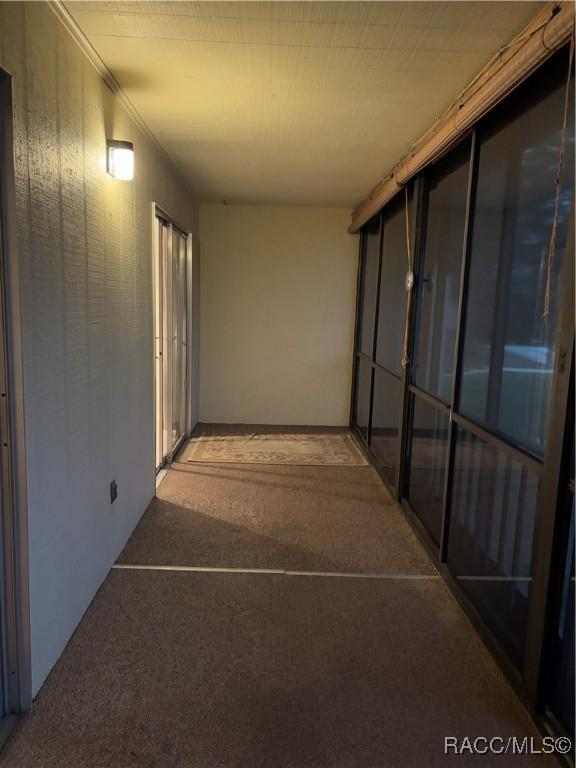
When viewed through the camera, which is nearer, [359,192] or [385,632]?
[385,632]

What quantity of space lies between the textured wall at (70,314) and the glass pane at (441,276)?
173cm

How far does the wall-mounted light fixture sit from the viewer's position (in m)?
2.44

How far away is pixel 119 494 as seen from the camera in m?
2.79

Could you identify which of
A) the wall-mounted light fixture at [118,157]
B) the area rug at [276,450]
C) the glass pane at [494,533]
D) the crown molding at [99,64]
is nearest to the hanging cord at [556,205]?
the glass pane at [494,533]

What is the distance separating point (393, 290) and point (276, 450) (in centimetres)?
183

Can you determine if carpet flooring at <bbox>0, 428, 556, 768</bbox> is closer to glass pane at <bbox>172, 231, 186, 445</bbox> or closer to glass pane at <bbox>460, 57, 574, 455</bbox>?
glass pane at <bbox>460, 57, 574, 455</bbox>

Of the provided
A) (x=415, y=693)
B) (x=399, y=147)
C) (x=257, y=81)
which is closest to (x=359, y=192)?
(x=399, y=147)

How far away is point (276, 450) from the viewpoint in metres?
4.91

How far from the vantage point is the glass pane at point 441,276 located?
2725mm

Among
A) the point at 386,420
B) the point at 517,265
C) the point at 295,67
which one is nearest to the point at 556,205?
the point at 517,265

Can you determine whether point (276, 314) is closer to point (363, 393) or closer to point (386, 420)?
point (363, 393)

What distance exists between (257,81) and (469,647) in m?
2.60

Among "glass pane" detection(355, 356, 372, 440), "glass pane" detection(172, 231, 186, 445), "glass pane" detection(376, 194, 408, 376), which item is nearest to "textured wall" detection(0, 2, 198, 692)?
"glass pane" detection(172, 231, 186, 445)

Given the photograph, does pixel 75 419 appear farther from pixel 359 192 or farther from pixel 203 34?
pixel 359 192
